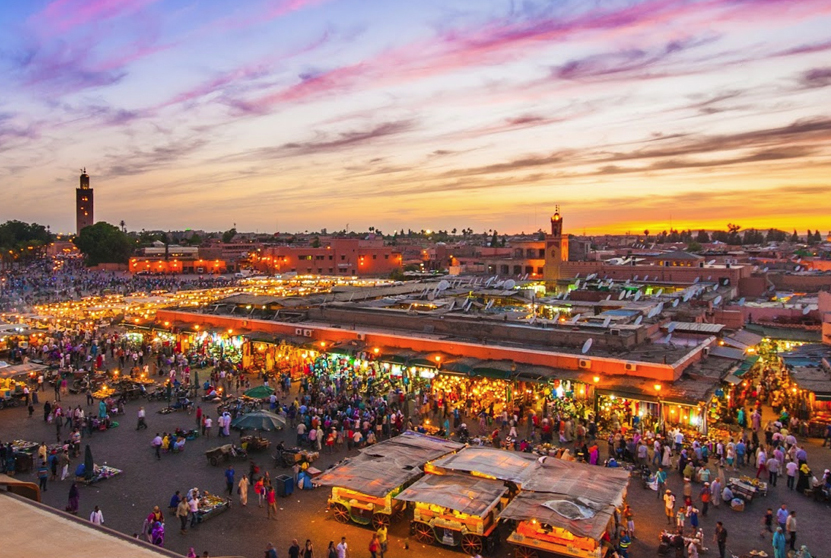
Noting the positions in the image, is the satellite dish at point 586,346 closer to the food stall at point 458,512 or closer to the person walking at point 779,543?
the food stall at point 458,512

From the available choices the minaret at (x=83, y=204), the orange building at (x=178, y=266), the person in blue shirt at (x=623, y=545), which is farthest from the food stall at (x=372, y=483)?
the minaret at (x=83, y=204)

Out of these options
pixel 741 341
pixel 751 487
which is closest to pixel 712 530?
pixel 751 487

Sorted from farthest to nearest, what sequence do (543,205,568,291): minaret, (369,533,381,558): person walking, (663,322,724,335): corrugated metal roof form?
(543,205,568,291): minaret
(663,322,724,335): corrugated metal roof
(369,533,381,558): person walking

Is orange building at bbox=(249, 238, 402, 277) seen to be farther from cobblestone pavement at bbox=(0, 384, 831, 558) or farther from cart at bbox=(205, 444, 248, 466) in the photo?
cart at bbox=(205, 444, 248, 466)

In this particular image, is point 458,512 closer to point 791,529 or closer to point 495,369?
point 791,529

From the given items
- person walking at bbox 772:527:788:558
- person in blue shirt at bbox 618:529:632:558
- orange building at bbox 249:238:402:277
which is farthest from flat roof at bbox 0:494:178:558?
orange building at bbox 249:238:402:277

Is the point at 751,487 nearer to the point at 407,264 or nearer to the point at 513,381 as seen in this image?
the point at 513,381

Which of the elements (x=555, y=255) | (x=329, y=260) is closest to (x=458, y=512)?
(x=555, y=255)
